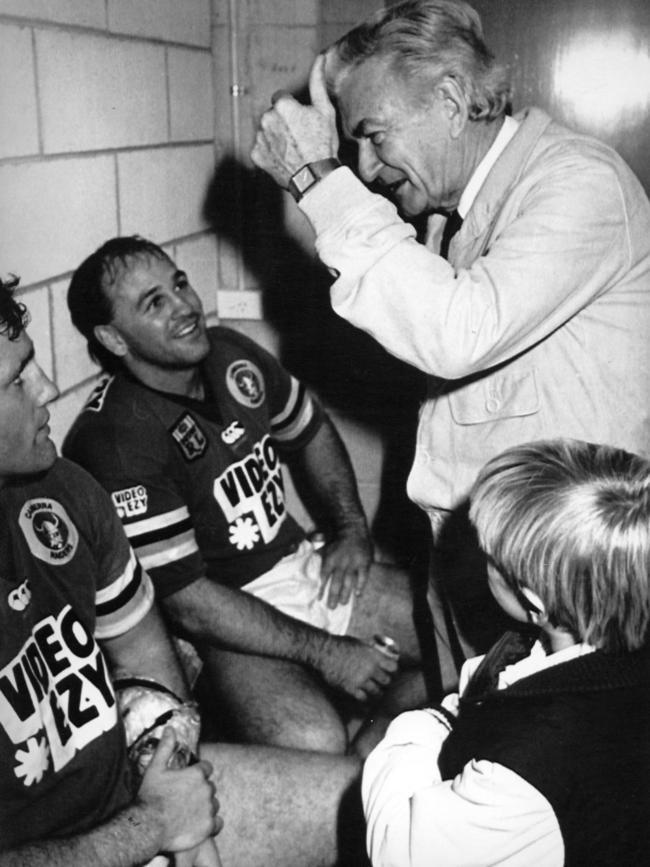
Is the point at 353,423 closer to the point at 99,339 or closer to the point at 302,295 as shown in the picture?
the point at 302,295

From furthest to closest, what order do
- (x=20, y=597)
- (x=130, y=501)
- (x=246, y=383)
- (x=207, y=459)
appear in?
→ (x=246, y=383) → (x=207, y=459) → (x=130, y=501) → (x=20, y=597)

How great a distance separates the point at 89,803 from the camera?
1445 millimetres

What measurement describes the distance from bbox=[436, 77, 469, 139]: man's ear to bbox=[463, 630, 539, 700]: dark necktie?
3.01ft

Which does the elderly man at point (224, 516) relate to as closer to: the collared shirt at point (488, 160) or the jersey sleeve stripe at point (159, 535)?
the jersey sleeve stripe at point (159, 535)

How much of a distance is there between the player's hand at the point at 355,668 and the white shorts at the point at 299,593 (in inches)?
6.6

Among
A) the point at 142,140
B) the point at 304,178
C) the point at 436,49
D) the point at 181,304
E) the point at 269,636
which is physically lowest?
the point at 269,636

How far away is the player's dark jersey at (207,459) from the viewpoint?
2049 mm

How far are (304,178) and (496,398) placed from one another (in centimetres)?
54

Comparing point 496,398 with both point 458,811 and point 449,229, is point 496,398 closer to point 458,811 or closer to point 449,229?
point 449,229

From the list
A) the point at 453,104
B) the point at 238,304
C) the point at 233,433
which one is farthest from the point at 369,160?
the point at 238,304

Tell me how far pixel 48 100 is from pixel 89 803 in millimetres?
1487

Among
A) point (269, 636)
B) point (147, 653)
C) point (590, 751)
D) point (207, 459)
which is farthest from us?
point (207, 459)

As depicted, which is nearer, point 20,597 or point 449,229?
point 20,597

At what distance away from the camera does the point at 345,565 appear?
2.50 meters
